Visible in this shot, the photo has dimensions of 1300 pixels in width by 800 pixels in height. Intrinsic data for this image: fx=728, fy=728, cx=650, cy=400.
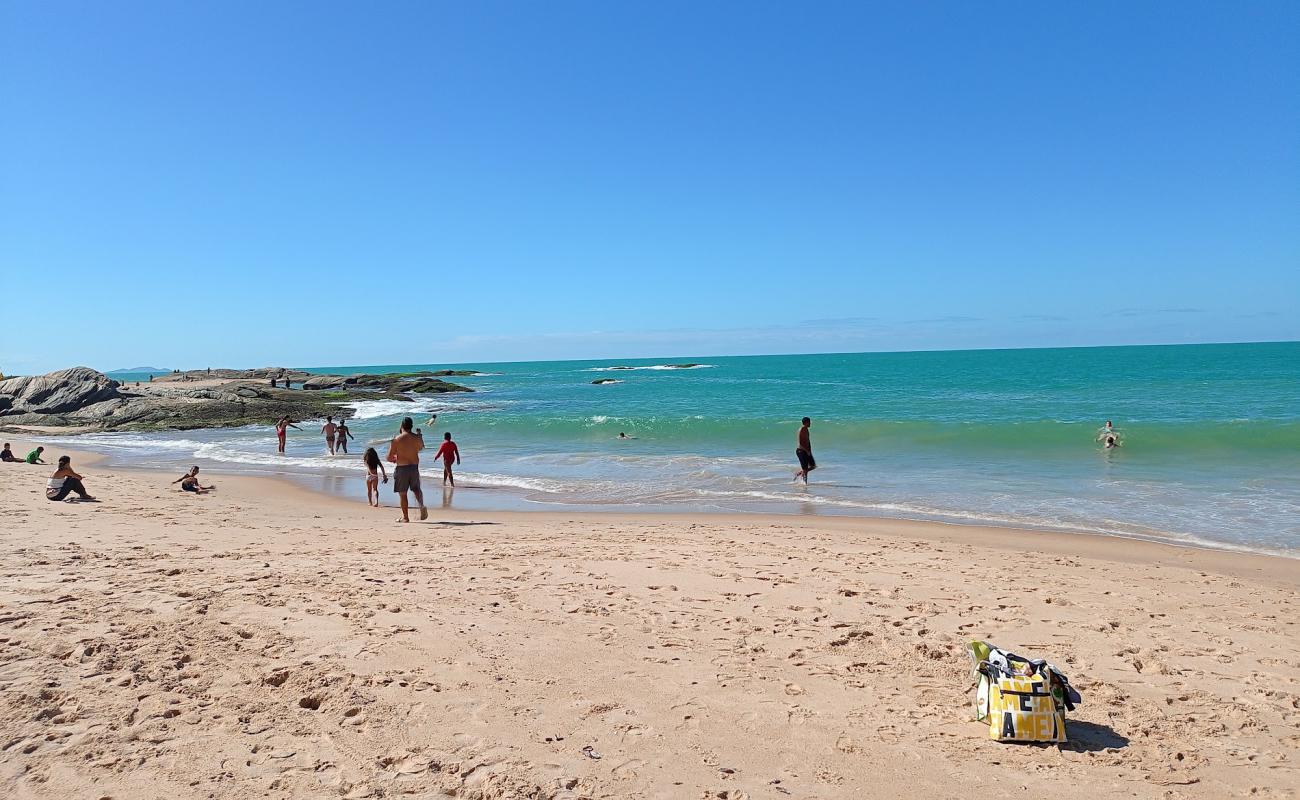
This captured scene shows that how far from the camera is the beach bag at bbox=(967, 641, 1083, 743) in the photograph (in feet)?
13.5

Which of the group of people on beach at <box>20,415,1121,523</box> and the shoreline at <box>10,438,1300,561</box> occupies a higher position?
the group of people on beach at <box>20,415,1121,523</box>

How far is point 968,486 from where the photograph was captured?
596 inches

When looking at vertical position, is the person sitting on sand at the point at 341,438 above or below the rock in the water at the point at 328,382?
below

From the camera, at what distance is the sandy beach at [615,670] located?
12.4ft

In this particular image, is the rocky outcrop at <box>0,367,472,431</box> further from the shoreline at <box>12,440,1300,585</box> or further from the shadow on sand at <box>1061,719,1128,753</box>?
the shadow on sand at <box>1061,719,1128,753</box>

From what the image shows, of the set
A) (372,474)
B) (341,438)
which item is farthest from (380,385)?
(372,474)

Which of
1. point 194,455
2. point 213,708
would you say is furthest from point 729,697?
point 194,455

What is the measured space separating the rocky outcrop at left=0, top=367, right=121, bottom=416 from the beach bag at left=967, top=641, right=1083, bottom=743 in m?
43.5

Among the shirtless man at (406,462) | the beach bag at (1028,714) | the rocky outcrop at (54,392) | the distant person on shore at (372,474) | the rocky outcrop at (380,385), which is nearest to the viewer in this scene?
the beach bag at (1028,714)

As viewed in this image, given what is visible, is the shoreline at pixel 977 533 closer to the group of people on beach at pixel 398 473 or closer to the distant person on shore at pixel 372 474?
the distant person on shore at pixel 372 474

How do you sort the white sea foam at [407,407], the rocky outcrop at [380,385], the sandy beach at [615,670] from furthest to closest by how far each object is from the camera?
the rocky outcrop at [380,385]
the white sea foam at [407,407]
the sandy beach at [615,670]

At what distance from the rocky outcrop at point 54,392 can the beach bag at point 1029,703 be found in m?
43.5

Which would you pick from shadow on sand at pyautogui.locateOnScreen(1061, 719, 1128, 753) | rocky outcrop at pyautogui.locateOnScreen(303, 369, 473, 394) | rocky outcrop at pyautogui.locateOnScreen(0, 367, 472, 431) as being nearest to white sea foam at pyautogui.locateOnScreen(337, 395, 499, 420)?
rocky outcrop at pyautogui.locateOnScreen(0, 367, 472, 431)

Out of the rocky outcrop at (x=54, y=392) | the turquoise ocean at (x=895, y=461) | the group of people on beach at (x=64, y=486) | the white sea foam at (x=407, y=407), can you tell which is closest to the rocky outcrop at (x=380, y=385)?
the white sea foam at (x=407, y=407)
